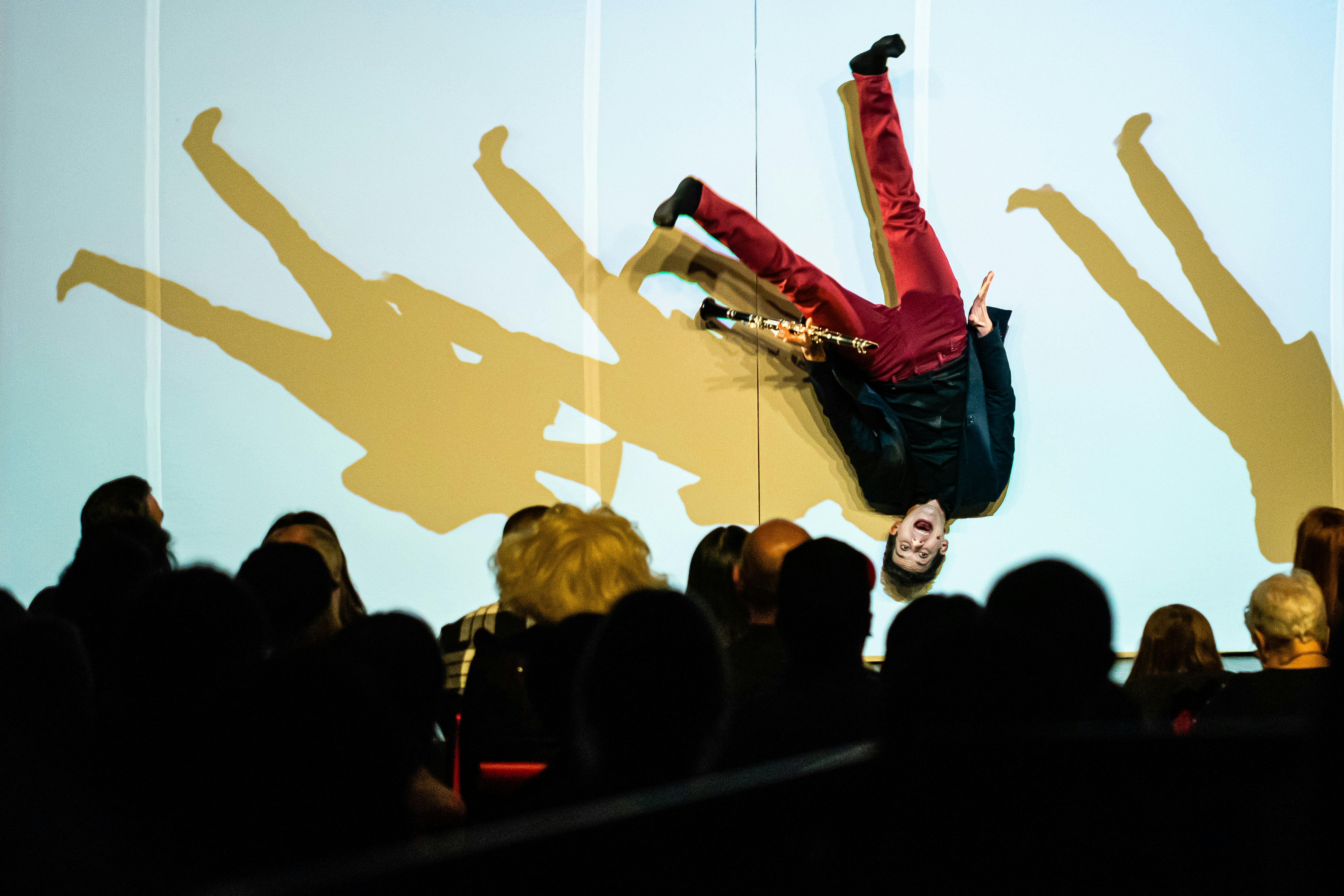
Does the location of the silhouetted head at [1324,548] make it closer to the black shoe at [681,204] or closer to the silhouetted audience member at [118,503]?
the black shoe at [681,204]

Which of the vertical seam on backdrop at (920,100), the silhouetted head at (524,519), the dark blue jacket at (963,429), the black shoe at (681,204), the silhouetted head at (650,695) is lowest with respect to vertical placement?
the silhouetted head at (650,695)

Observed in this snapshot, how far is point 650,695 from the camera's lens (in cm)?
84

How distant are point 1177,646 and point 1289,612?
265mm

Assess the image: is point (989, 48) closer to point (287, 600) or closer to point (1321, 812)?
point (287, 600)

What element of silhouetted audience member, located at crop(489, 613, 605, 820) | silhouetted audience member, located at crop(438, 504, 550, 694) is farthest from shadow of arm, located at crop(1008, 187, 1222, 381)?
silhouetted audience member, located at crop(489, 613, 605, 820)

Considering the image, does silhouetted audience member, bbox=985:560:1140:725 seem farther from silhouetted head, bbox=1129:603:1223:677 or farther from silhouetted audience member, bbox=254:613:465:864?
silhouetted head, bbox=1129:603:1223:677

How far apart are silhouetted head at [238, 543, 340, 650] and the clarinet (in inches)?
86.8

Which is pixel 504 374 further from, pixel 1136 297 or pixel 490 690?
pixel 1136 297

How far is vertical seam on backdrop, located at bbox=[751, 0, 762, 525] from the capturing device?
3.72 meters

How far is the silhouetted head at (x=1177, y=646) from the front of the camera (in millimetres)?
2094

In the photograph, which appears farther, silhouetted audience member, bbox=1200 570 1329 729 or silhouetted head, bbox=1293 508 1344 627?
silhouetted head, bbox=1293 508 1344 627

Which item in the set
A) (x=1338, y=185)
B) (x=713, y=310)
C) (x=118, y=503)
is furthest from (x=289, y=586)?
(x=1338, y=185)

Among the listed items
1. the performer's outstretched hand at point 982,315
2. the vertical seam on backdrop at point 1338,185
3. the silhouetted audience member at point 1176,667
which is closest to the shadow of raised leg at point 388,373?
the performer's outstretched hand at point 982,315

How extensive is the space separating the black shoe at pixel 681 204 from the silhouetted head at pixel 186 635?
2.49 meters
